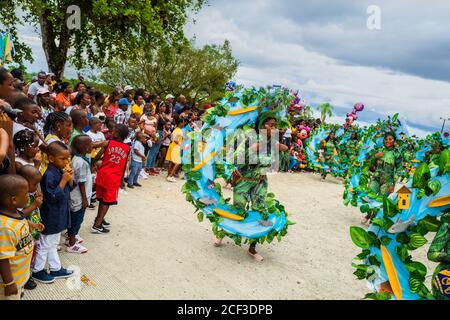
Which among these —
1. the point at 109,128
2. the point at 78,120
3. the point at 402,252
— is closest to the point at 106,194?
the point at 78,120

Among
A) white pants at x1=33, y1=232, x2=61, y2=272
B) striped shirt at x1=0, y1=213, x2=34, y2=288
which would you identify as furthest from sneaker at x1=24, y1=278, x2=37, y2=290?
striped shirt at x1=0, y1=213, x2=34, y2=288

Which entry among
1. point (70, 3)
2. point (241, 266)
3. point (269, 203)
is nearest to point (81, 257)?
point (241, 266)

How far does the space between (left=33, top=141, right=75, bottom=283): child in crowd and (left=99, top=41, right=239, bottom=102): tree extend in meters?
22.6

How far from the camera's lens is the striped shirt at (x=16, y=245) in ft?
7.89

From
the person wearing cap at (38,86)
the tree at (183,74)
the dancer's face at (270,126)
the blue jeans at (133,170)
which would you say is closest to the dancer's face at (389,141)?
the dancer's face at (270,126)

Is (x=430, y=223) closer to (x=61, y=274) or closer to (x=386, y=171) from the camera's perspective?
(x=61, y=274)

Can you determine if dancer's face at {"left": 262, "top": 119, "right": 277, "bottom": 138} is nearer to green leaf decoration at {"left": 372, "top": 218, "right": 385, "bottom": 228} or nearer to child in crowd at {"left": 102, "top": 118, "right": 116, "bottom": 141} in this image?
green leaf decoration at {"left": 372, "top": 218, "right": 385, "bottom": 228}

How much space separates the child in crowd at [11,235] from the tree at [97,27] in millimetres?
10337

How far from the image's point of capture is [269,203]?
4.38m

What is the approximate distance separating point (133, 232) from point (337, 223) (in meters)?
A: 3.72

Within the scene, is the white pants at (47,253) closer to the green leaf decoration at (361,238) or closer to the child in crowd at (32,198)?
the child in crowd at (32,198)

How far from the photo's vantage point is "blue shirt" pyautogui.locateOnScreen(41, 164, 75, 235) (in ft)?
10.7

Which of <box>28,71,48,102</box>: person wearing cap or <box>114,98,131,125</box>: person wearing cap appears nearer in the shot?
<box>28,71,48,102</box>: person wearing cap

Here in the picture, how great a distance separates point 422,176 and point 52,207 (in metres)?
3.11
